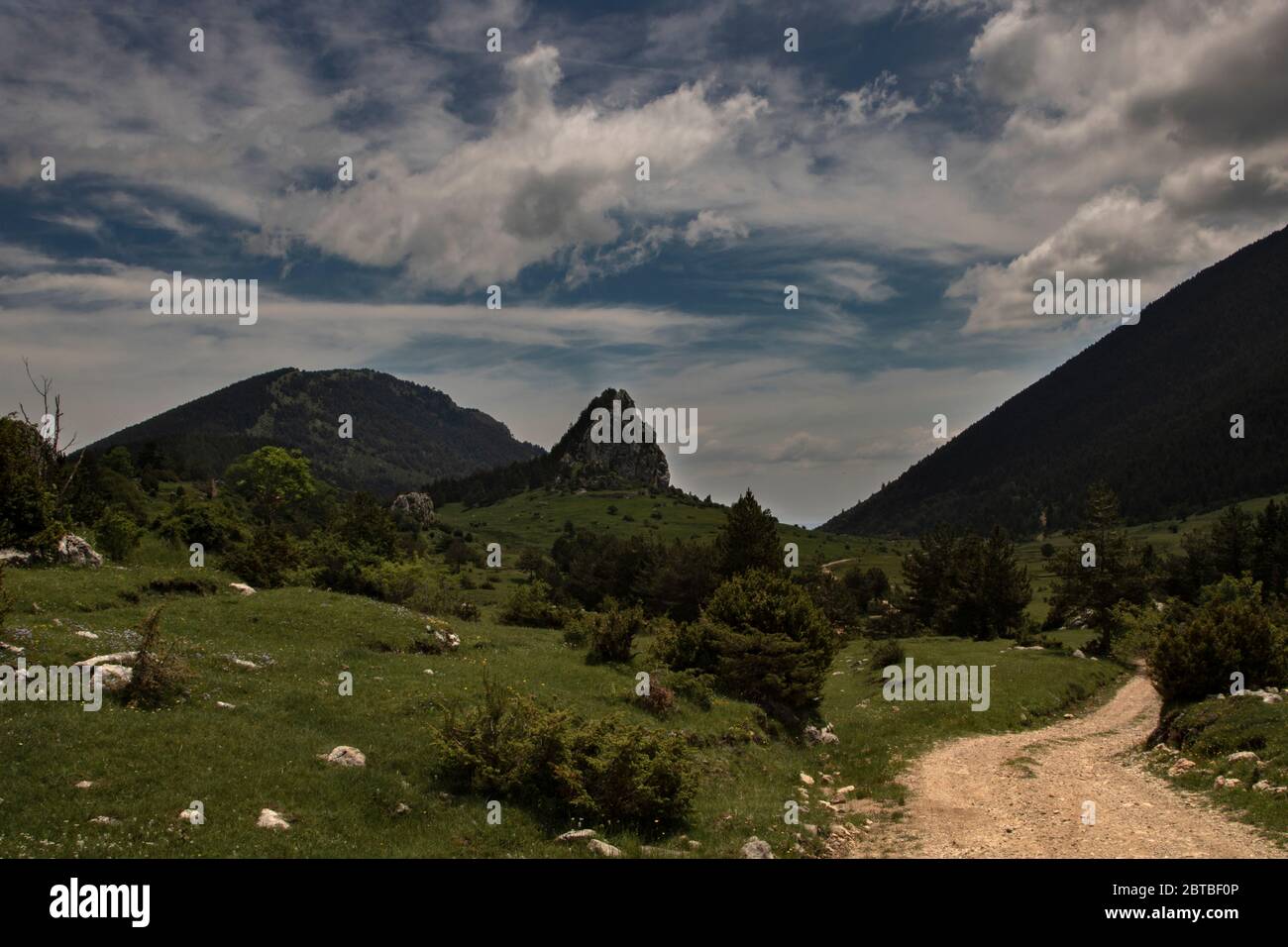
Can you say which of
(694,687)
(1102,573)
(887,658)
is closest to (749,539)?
(887,658)

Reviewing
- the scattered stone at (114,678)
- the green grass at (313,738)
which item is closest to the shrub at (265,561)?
the green grass at (313,738)

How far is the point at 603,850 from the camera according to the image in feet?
50.0

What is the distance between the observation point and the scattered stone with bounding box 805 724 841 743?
31469 mm

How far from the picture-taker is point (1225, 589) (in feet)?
204

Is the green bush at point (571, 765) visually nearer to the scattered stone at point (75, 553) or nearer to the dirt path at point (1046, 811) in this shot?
the dirt path at point (1046, 811)

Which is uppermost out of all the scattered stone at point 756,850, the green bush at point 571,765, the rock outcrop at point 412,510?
the rock outcrop at point 412,510

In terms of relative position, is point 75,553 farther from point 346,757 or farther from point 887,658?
point 887,658

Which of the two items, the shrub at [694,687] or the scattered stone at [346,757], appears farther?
the shrub at [694,687]

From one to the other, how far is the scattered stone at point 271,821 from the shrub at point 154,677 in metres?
6.26

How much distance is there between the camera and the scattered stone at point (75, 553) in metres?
35.3

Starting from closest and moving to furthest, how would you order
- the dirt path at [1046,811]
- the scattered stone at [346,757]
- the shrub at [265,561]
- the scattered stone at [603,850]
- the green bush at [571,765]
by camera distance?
1. the scattered stone at [603,850]
2. the dirt path at [1046,811]
3. the green bush at [571,765]
4. the scattered stone at [346,757]
5. the shrub at [265,561]

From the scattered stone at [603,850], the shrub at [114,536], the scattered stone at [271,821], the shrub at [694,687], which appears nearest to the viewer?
the scattered stone at [271,821]
